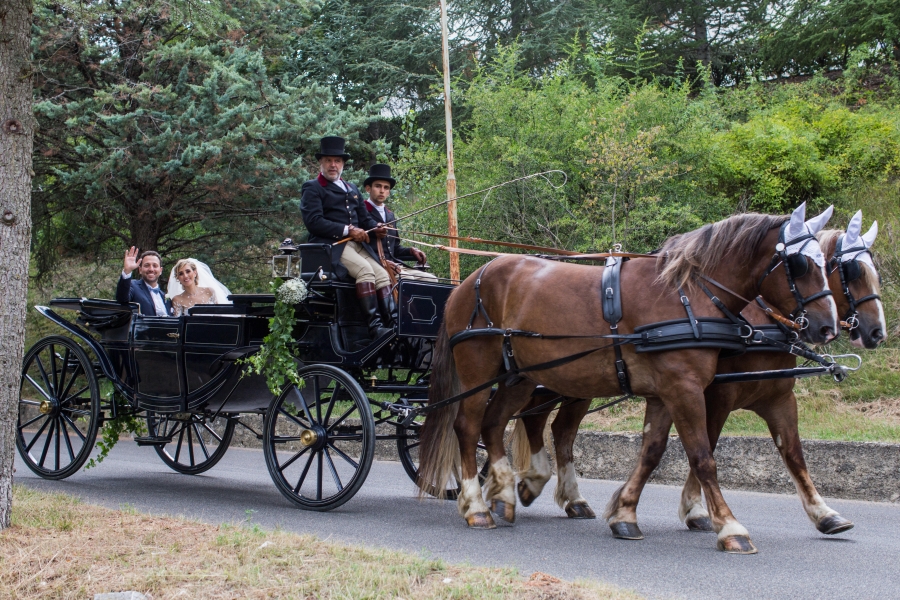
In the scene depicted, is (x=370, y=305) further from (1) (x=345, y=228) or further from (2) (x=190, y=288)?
(2) (x=190, y=288)

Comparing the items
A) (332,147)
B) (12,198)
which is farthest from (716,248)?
(12,198)

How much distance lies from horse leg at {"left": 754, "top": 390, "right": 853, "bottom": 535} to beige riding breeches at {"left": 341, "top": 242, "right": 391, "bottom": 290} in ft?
9.93

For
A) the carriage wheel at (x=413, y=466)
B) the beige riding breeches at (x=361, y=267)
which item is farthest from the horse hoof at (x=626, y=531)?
the beige riding breeches at (x=361, y=267)

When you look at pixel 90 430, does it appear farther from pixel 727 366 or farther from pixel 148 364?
pixel 727 366

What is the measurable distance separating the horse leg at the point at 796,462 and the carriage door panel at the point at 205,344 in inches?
163

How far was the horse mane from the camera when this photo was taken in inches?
212

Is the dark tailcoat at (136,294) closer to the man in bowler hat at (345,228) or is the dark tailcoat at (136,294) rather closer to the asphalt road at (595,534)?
the asphalt road at (595,534)

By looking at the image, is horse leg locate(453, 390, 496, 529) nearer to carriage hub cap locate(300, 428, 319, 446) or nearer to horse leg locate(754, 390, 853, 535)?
carriage hub cap locate(300, 428, 319, 446)

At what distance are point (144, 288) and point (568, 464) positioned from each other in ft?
14.6

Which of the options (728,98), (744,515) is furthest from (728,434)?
(728,98)

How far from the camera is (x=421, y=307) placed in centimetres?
703

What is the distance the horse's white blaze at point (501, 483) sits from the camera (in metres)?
6.18

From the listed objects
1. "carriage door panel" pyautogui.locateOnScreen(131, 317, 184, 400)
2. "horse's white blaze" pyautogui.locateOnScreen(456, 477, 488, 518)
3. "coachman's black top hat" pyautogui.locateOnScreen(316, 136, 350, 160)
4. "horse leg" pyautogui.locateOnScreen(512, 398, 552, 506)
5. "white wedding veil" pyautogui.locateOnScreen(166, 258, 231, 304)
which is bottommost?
"horse's white blaze" pyautogui.locateOnScreen(456, 477, 488, 518)

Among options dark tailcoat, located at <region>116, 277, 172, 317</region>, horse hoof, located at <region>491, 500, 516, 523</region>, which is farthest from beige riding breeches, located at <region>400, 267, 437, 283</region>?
dark tailcoat, located at <region>116, 277, 172, 317</region>
